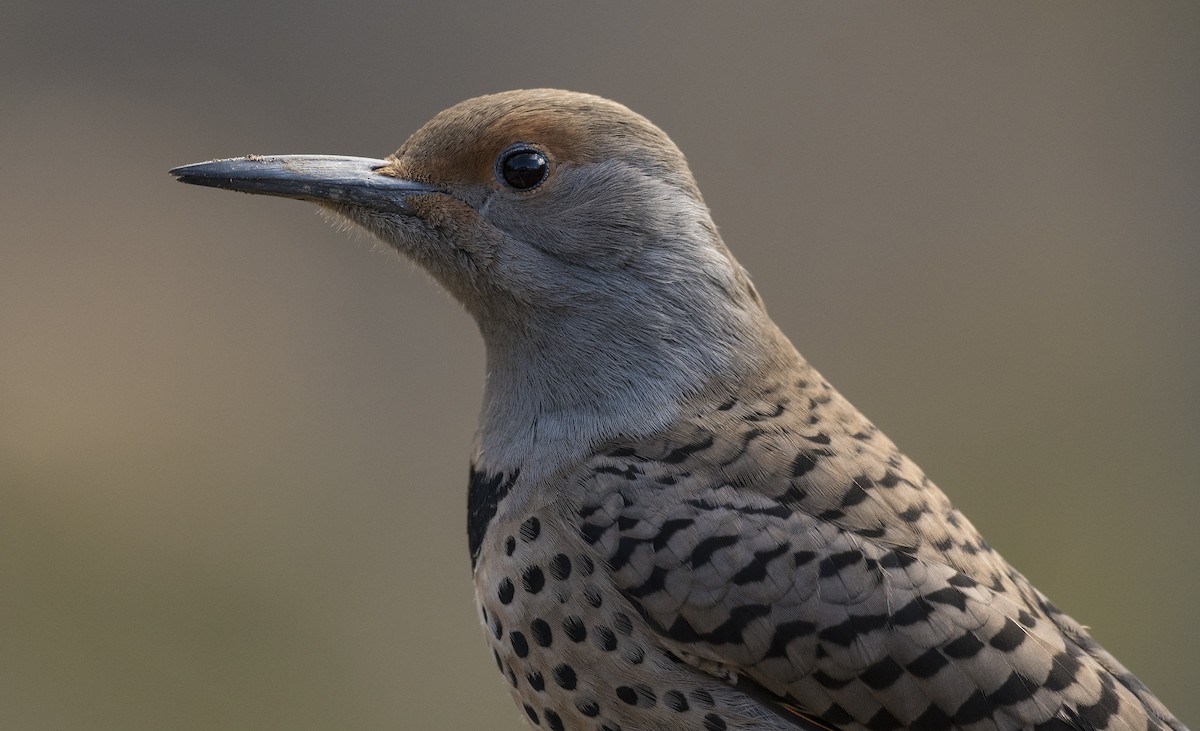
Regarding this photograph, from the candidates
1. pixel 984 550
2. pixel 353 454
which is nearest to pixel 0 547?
pixel 353 454

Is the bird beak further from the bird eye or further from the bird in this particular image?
the bird eye

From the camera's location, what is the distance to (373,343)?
215 inches

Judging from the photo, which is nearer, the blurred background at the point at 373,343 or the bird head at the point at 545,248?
the bird head at the point at 545,248

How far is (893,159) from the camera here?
6.10 m

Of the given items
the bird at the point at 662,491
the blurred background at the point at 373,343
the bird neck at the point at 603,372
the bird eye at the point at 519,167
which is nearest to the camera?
the bird at the point at 662,491

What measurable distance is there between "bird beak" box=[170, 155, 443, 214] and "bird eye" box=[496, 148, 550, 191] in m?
0.14

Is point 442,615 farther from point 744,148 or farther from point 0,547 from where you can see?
point 744,148

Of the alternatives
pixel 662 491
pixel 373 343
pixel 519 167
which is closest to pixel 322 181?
pixel 519 167

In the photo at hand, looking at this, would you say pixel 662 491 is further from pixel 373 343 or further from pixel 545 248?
pixel 373 343

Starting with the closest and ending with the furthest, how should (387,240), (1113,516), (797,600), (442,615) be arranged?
(797,600), (387,240), (442,615), (1113,516)

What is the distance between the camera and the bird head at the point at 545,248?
2.53 m

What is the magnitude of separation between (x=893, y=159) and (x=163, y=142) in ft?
10.7

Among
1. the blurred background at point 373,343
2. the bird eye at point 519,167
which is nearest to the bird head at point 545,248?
the bird eye at point 519,167

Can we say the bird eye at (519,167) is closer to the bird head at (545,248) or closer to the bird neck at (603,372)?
the bird head at (545,248)
